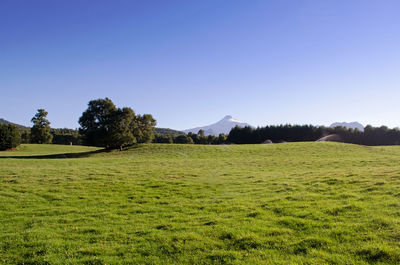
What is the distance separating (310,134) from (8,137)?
11789cm

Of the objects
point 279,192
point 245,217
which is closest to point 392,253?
point 245,217

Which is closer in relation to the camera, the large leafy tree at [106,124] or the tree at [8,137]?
the large leafy tree at [106,124]

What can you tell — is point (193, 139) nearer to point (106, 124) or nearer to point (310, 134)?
point (310, 134)

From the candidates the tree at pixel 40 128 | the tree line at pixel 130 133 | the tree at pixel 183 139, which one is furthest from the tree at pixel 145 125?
the tree at pixel 183 139

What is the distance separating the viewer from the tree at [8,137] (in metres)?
61.8

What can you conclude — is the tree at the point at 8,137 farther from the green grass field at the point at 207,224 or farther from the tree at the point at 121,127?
the green grass field at the point at 207,224

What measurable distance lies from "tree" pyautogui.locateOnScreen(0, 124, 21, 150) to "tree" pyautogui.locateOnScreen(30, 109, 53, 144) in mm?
24545

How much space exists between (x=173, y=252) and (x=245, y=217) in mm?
3881

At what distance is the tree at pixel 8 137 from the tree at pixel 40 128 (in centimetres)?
2454

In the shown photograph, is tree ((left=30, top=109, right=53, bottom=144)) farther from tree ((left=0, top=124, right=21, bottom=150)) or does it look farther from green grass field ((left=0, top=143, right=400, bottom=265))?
green grass field ((left=0, top=143, right=400, bottom=265))

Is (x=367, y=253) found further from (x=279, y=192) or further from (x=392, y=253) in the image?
(x=279, y=192)

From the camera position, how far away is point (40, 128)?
90125mm

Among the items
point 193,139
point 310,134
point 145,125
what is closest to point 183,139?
point 193,139

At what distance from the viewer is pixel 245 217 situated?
977 centimetres
